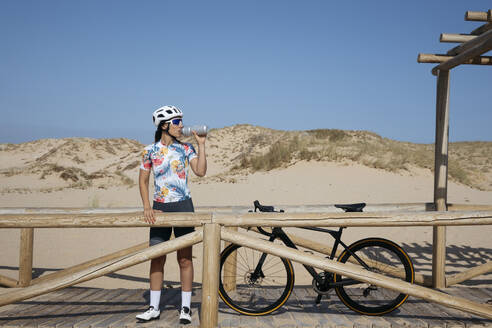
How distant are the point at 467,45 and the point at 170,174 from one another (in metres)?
3.81

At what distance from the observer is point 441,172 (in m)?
5.10

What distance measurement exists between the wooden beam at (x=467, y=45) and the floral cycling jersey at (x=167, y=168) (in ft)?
11.2

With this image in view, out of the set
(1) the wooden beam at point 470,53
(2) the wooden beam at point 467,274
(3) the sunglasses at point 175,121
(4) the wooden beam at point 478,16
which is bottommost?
(2) the wooden beam at point 467,274

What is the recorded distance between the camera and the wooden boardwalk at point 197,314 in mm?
3617

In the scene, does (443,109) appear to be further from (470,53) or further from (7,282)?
(7,282)

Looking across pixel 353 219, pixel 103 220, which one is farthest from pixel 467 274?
pixel 103 220

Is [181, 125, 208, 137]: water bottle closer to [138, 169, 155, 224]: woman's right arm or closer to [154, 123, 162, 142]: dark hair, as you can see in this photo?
[154, 123, 162, 142]: dark hair

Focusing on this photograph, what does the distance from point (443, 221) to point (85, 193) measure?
15491 millimetres

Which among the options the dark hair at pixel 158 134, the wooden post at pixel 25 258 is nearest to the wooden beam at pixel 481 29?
the dark hair at pixel 158 134

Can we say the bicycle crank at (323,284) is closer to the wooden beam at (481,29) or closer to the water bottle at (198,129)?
the water bottle at (198,129)

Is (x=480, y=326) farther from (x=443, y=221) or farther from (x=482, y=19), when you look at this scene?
(x=482, y=19)

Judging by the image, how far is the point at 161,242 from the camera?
3.45m

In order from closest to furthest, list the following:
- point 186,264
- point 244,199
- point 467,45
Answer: point 186,264 < point 467,45 < point 244,199

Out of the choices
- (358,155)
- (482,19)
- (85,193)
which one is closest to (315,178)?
(358,155)
